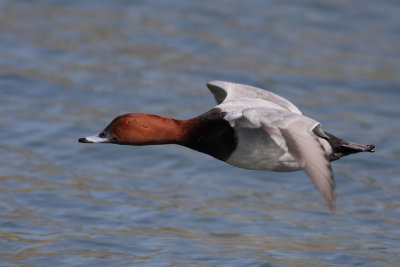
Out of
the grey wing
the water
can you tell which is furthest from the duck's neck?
the water

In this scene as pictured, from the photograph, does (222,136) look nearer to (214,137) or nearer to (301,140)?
(214,137)

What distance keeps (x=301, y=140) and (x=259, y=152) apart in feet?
2.56

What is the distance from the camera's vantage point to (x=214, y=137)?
6.50 m

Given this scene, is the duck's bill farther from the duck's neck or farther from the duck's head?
the duck's neck

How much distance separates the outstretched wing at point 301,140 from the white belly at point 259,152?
0.32m

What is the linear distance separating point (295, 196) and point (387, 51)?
14.8ft

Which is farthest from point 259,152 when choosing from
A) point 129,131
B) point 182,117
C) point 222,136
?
point 182,117

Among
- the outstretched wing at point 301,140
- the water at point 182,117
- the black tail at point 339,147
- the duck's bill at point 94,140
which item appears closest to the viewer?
the outstretched wing at point 301,140

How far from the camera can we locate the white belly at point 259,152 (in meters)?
6.36

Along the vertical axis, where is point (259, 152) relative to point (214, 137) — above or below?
below

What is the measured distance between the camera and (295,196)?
866cm

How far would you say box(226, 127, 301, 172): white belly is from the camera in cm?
636

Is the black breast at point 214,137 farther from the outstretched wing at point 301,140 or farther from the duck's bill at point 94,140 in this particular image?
the duck's bill at point 94,140

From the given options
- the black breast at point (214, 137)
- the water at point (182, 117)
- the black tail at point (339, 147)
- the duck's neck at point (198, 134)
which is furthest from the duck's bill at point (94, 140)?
the black tail at point (339, 147)
